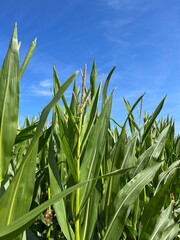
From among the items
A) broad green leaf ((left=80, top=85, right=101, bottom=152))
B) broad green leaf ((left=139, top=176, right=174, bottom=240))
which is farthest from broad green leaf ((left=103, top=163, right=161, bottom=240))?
broad green leaf ((left=80, top=85, right=101, bottom=152))

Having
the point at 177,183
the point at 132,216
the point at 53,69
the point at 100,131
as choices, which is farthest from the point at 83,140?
the point at 177,183

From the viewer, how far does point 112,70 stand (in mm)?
1145

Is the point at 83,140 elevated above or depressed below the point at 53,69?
below

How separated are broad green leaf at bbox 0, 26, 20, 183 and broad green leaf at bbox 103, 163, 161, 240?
466 mm

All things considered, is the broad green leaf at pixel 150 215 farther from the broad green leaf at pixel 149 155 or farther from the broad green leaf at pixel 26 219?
the broad green leaf at pixel 26 219

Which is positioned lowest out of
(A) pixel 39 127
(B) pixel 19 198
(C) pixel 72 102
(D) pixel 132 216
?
(D) pixel 132 216

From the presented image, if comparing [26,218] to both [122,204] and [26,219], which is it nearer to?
[26,219]

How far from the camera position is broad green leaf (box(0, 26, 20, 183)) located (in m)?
0.74

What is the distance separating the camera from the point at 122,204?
112 centimetres

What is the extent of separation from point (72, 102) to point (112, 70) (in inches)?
10.6

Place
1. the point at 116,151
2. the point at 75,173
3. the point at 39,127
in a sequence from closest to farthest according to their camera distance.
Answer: the point at 39,127, the point at 75,173, the point at 116,151

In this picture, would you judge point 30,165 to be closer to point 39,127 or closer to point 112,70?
point 39,127

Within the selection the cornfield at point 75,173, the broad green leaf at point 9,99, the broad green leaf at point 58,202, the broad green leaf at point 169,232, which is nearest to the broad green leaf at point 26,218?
the cornfield at point 75,173

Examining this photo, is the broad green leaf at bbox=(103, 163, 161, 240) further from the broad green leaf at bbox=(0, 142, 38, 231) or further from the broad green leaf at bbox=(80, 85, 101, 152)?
the broad green leaf at bbox=(0, 142, 38, 231)
